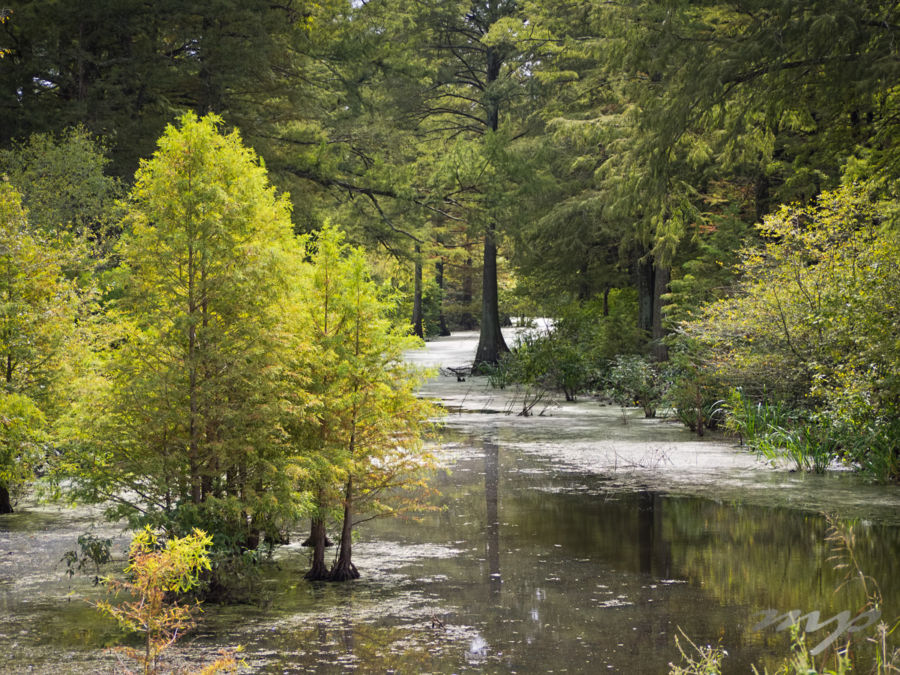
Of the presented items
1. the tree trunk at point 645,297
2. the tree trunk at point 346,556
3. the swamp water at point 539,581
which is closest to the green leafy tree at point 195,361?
the tree trunk at point 346,556

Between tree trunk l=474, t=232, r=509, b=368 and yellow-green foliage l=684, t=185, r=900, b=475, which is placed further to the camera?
tree trunk l=474, t=232, r=509, b=368

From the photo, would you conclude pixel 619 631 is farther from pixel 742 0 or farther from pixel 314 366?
pixel 742 0

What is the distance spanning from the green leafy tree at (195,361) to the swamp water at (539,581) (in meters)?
0.87

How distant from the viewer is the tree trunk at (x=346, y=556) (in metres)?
7.63

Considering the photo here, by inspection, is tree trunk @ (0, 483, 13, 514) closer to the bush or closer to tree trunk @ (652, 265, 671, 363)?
the bush

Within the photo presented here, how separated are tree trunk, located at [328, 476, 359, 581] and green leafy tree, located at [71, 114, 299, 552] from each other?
23.9 inches

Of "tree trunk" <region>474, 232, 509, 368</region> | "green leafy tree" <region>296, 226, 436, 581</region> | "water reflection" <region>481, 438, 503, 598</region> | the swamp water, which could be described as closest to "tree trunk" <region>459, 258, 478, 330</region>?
"tree trunk" <region>474, 232, 509, 368</region>

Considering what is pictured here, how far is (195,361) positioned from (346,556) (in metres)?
2.02

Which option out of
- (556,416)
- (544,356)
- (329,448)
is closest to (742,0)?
(329,448)

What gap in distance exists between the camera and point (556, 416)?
19.6m

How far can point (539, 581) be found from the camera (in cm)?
743

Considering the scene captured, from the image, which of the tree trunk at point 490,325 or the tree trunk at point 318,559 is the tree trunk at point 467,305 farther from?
the tree trunk at point 318,559

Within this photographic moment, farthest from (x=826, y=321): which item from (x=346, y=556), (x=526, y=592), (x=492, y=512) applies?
(x=346, y=556)

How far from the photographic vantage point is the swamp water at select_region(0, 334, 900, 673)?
5.78 meters
